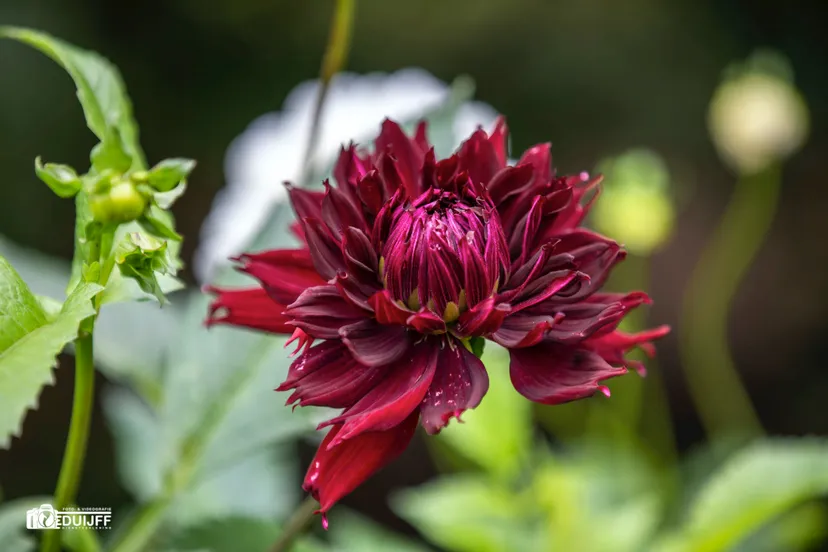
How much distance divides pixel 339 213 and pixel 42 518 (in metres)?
0.17

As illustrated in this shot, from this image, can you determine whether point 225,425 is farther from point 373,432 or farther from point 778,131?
point 778,131

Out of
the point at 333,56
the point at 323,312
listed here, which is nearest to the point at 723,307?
the point at 333,56

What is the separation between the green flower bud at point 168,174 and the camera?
0.29 m

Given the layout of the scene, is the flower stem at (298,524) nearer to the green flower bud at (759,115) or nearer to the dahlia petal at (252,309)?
the dahlia petal at (252,309)

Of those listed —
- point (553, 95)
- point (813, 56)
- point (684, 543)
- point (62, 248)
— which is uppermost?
point (813, 56)

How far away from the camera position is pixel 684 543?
510 mm

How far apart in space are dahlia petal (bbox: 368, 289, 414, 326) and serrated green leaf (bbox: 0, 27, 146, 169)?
0.12 m

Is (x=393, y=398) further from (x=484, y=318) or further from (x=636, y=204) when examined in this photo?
(x=636, y=204)

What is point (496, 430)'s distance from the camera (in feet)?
1.99

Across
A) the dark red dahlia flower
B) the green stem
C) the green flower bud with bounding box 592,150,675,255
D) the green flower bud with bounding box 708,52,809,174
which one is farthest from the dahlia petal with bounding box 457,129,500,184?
the green stem

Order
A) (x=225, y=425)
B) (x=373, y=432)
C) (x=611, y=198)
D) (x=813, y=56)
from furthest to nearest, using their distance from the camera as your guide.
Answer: (x=813, y=56) < (x=611, y=198) < (x=225, y=425) < (x=373, y=432)

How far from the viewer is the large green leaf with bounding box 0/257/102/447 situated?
236 millimetres

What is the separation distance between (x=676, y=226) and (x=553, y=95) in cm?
30

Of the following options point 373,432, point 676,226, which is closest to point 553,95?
point 676,226
